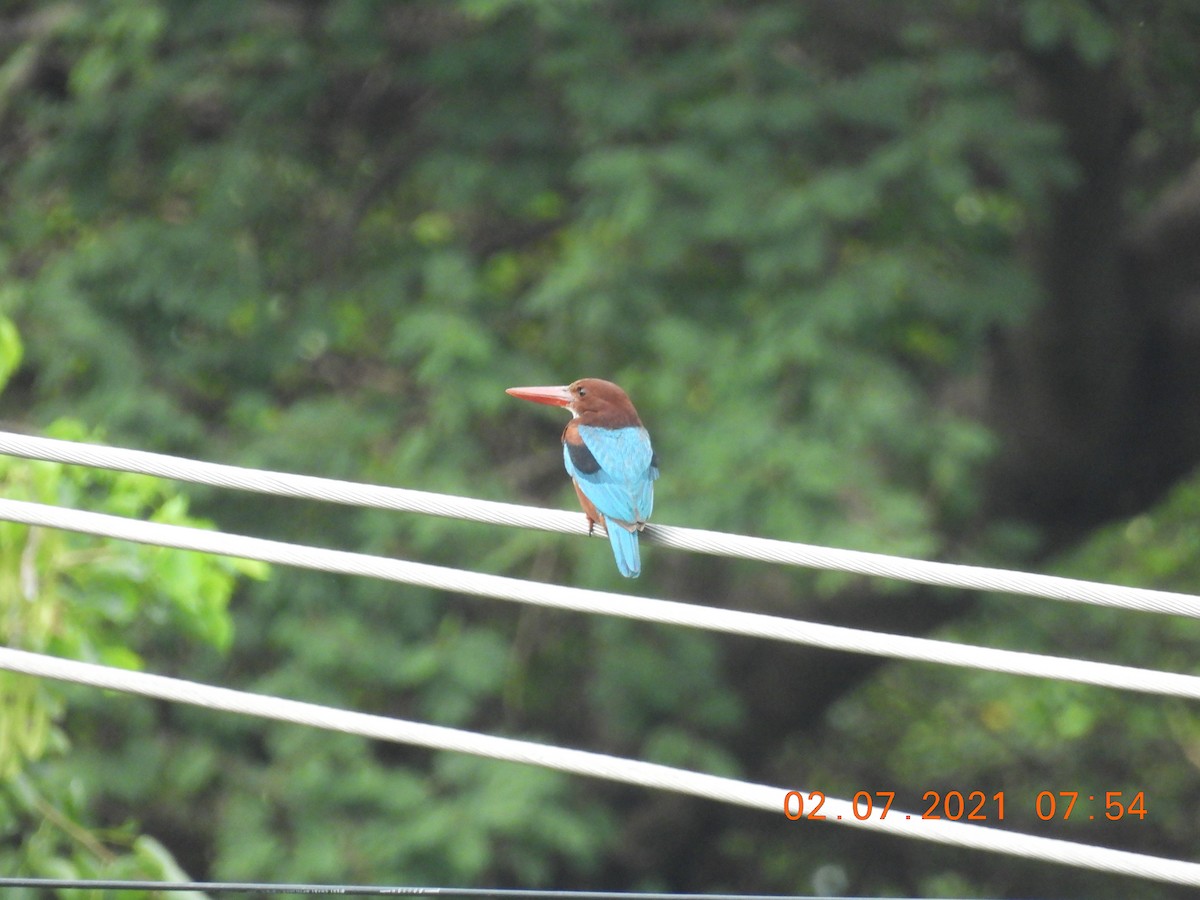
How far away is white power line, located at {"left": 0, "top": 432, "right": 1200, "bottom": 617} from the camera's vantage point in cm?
235

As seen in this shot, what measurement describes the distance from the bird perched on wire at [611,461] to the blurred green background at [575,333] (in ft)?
4.87

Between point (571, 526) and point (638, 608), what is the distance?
0.23 m

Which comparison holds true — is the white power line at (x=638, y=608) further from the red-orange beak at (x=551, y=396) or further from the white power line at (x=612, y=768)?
the red-orange beak at (x=551, y=396)

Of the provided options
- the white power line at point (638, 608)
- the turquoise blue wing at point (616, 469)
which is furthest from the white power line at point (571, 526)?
the turquoise blue wing at point (616, 469)

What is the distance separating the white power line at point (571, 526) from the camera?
2.35 meters

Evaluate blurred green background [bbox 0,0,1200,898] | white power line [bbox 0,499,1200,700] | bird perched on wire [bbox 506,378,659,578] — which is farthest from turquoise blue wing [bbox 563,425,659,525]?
blurred green background [bbox 0,0,1200,898]

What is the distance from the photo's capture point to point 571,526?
260 centimetres

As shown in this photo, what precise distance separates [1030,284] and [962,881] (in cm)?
438

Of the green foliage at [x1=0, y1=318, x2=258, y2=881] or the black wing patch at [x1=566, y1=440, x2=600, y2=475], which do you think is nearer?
the green foliage at [x1=0, y1=318, x2=258, y2=881]

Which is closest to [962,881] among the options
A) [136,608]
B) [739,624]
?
[136,608]

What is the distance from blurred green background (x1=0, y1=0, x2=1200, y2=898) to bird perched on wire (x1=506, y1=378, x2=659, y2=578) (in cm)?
148

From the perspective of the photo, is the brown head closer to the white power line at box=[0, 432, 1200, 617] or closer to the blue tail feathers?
the blue tail feathers

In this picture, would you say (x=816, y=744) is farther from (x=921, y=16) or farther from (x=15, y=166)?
(x=15, y=166)

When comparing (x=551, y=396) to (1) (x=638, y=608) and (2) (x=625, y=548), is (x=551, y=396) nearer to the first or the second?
(2) (x=625, y=548)
